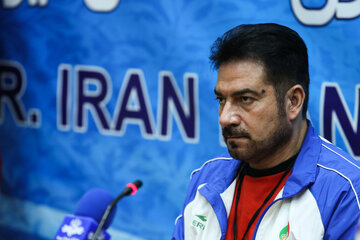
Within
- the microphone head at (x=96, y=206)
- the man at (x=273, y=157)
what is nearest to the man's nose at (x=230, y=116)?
the man at (x=273, y=157)

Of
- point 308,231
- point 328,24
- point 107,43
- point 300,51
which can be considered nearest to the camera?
point 308,231

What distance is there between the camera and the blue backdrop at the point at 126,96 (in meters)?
2.61

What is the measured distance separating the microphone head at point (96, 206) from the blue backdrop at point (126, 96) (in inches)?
24.9

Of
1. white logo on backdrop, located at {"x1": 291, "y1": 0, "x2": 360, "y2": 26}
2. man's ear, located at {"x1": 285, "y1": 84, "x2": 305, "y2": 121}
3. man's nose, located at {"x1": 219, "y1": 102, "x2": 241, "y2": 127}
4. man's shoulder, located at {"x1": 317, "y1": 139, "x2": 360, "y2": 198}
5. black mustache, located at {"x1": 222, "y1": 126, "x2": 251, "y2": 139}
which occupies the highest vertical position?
white logo on backdrop, located at {"x1": 291, "y1": 0, "x2": 360, "y2": 26}

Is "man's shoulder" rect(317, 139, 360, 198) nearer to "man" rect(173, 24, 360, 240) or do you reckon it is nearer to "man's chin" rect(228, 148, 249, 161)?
"man" rect(173, 24, 360, 240)

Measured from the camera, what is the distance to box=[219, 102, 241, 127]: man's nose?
205cm

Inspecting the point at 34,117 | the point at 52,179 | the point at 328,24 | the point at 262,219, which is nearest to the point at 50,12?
the point at 34,117

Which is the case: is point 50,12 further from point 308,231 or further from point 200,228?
point 308,231

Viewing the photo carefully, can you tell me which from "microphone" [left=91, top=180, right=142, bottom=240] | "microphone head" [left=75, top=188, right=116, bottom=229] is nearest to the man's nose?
"microphone" [left=91, top=180, right=142, bottom=240]

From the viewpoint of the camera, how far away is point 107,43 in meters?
3.18

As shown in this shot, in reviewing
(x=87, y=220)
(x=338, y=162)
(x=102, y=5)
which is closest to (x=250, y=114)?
(x=338, y=162)

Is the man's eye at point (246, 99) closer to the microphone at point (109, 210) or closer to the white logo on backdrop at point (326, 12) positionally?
the microphone at point (109, 210)

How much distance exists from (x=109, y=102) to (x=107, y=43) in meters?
0.31

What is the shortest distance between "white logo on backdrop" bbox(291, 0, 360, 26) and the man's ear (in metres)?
0.62
